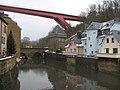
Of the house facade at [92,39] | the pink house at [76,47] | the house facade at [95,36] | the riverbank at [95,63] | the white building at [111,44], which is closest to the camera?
the riverbank at [95,63]

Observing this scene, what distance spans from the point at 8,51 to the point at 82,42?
13679 millimetres

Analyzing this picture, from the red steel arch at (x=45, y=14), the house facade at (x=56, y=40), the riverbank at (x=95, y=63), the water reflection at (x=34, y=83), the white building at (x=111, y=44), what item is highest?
the red steel arch at (x=45, y=14)

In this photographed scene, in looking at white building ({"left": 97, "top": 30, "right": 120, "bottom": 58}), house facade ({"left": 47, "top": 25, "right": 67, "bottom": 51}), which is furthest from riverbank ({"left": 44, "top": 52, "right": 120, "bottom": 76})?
house facade ({"left": 47, "top": 25, "right": 67, "bottom": 51})

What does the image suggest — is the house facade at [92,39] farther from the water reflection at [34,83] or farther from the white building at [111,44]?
the water reflection at [34,83]

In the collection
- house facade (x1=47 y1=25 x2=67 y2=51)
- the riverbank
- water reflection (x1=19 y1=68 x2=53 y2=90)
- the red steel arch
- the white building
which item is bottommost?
water reflection (x1=19 y1=68 x2=53 y2=90)

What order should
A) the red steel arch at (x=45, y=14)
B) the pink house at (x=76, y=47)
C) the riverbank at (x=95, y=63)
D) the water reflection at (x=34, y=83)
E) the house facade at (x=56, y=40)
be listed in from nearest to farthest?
the water reflection at (x=34, y=83) < the riverbank at (x=95, y=63) < the pink house at (x=76, y=47) < the red steel arch at (x=45, y=14) < the house facade at (x=56, y=40)

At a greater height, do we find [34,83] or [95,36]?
[95,36]

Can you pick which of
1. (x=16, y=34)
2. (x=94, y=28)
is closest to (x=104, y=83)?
(x=94, y=28)

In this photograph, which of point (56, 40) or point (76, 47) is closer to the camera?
point (76, 47)

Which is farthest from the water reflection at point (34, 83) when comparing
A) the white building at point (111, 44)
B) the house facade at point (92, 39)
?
the house facade at point (92, 39)

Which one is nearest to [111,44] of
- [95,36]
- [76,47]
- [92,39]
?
[95,36]

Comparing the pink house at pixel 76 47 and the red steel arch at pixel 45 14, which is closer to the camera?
the pink house at pixel 76 47

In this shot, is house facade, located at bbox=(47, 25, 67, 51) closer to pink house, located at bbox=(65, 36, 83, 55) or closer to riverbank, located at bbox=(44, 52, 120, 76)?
pink house, located at bbox=(65, 36, 83, 55)

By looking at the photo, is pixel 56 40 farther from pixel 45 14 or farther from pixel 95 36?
pixel 95 36
